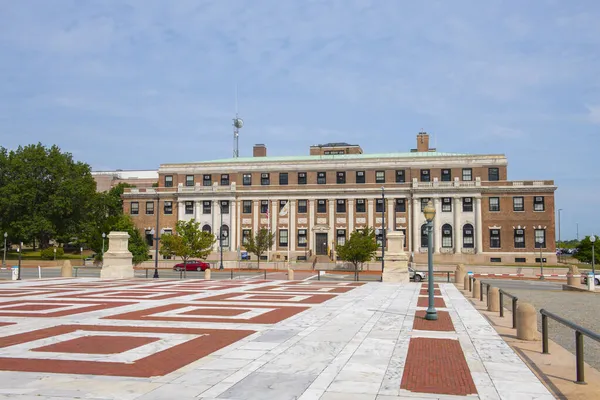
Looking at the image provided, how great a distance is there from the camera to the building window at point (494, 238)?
6994 cm

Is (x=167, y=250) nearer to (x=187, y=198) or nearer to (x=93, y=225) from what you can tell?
(x=187, y=198)

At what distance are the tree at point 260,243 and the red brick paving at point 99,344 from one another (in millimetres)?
52469

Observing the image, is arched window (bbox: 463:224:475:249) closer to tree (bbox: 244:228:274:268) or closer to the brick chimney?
→ tree (bbox: 244:228:274:268)

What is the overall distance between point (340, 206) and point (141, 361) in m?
65.1

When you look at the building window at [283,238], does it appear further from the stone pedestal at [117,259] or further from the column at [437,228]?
the stone pedestal at [117,259]

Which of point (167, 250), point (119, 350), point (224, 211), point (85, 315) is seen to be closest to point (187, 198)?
point (224, 211)

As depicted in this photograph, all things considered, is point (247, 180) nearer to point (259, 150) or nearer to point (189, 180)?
point (189, 180)

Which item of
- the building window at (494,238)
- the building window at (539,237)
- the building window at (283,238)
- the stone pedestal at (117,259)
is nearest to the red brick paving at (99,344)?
the stone pedestal at (117,259)

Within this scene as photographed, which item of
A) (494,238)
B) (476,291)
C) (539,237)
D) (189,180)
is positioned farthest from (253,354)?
(189,180)

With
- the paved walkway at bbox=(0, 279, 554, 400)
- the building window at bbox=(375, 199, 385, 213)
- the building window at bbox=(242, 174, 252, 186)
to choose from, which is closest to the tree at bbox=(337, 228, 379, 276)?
the building window at bbox=(375, 199, 385, 213)

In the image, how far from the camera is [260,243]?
66.5 meters

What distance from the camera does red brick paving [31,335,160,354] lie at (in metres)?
11.4

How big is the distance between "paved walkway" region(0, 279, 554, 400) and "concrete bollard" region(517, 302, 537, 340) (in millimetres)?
588

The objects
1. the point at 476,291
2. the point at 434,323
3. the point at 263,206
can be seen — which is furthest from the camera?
the point at 263,206
